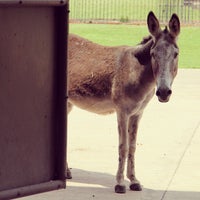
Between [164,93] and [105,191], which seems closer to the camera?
[164,93]

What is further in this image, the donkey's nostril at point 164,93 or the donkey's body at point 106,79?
the donkey's body at point 106,79

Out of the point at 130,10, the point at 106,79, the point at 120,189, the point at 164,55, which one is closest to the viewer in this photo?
the point at 164,55

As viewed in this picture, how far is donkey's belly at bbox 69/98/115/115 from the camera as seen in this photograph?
9.05 m

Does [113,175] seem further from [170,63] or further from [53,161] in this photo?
[53,161]

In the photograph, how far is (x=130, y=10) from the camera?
42.9m

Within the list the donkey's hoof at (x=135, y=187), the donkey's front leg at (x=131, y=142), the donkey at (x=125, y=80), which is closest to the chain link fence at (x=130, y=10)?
the donkey at (x=125, y=80)

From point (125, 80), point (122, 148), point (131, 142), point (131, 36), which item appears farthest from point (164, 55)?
point (131, 36)

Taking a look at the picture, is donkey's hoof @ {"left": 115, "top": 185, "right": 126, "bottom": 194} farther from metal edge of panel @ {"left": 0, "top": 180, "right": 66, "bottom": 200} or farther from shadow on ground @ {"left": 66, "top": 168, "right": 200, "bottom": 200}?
metal edge of panel @ {"left": 0, "top": 180, "right": 66, "bottom": 200}

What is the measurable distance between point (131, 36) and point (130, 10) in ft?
47.4

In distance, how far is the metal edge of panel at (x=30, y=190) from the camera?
3.70 metres

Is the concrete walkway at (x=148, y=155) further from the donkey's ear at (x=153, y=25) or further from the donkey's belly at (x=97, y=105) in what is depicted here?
the donkey's ear at (x=153, y=25)

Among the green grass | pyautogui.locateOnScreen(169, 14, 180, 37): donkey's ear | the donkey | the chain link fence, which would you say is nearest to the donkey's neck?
the donkey

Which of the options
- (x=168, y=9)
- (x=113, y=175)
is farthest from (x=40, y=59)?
(x=168, y=9)

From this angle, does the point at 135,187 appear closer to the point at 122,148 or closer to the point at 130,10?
the point at 122,148
